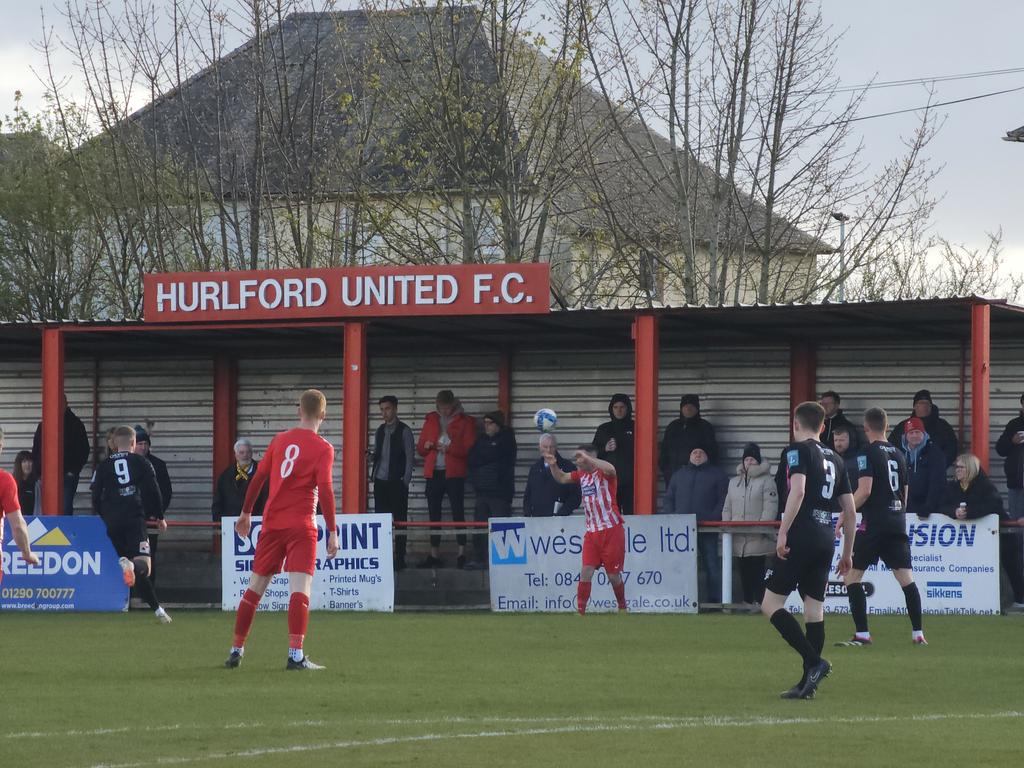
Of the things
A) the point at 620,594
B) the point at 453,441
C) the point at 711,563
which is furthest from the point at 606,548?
the point at 453,441

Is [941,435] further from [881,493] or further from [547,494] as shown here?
[881,493]

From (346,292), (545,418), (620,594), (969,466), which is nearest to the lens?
(969,466)

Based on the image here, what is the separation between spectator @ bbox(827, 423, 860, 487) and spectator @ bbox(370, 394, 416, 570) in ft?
18.0

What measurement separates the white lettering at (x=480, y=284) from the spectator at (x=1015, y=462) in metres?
6.16

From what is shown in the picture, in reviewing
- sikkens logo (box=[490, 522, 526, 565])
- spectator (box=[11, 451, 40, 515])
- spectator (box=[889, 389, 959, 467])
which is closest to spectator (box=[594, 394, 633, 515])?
sikkens logo (box=[490, 522, 526, 565])

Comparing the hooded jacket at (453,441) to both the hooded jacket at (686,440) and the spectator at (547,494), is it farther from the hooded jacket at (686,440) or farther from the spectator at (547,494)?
the hooded jacket at (686,440)

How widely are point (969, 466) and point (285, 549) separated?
8163 millimetres

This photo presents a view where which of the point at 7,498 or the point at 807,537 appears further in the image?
the point at 7,498

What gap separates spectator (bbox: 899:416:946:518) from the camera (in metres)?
17.8

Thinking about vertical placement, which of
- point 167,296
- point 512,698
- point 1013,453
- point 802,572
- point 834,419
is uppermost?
point 167,296

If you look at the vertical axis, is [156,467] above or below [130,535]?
above

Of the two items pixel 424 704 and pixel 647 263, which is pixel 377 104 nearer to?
pixel 647 263

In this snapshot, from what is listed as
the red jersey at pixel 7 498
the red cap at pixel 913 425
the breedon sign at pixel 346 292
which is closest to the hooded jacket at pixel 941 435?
the red cap at pixel 913 425

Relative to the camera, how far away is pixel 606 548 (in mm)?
17719
